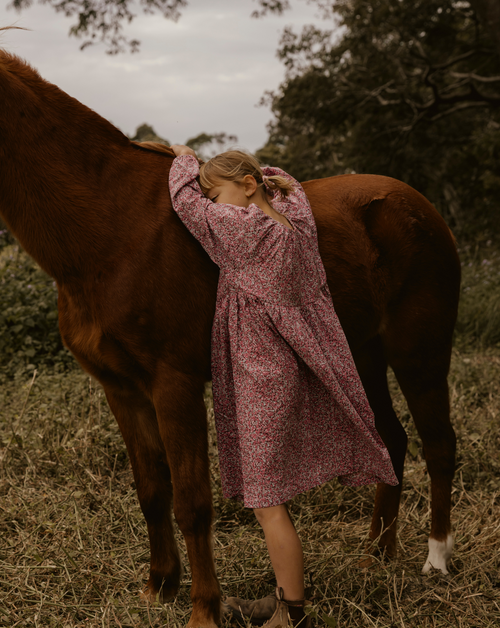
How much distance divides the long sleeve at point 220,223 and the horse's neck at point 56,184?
0.59ft

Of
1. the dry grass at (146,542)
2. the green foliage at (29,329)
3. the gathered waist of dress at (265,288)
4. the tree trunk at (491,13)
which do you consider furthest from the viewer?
the tree trunk at (491,13)

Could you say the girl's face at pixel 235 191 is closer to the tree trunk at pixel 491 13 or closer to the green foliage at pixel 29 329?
the green foliage at pixel 29 329

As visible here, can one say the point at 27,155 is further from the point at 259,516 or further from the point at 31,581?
the point at 31,581

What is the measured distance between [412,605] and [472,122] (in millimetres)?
15232

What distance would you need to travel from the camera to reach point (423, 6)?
12.0m

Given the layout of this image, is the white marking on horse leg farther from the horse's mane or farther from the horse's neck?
the horse's mane

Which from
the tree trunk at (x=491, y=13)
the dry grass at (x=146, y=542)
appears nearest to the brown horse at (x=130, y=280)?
the dry grass at (x=146, y=542)

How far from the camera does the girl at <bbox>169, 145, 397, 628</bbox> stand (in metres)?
2.00

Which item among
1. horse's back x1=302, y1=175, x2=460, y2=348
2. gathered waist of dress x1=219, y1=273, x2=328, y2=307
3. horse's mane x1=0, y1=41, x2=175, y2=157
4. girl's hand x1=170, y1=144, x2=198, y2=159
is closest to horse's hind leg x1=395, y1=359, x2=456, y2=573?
horse's back x1=302, y1=175, x2=460, y2=348

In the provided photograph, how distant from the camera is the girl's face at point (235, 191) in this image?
6.97 feet

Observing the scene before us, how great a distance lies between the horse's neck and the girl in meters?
0.27

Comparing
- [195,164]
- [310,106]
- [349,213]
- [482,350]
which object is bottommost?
[482,350]

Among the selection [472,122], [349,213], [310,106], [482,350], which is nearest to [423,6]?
[310,106]

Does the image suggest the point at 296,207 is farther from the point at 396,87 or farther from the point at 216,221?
the point at 396,87
